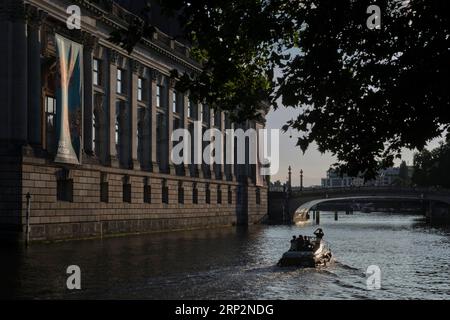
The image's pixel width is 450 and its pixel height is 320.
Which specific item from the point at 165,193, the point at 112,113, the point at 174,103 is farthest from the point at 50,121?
the point at 174,103

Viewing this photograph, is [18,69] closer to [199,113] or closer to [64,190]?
[64,190]

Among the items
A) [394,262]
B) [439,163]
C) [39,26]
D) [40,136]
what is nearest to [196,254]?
[394,262]

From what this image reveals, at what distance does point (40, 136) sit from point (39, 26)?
29.6ft

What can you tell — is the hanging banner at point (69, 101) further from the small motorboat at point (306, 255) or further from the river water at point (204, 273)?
the small motorboat at point (306, 255)

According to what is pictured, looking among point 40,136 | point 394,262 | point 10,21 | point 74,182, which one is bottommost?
point 394,262

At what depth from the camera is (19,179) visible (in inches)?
2014

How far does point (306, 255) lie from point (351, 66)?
78.8 feet

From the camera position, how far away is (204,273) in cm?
3616

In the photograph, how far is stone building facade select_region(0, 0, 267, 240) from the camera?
174 feet

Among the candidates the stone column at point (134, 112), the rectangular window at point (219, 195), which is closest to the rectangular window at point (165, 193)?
the stone column at point (134, 112)

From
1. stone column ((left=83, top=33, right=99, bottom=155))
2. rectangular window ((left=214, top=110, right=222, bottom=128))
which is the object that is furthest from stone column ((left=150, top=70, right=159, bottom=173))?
rectangular window ((left=214, top=110, right=222, bottom=128))

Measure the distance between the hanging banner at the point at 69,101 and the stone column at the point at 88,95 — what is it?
164 inches

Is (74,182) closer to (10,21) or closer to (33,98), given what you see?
(33,98)
